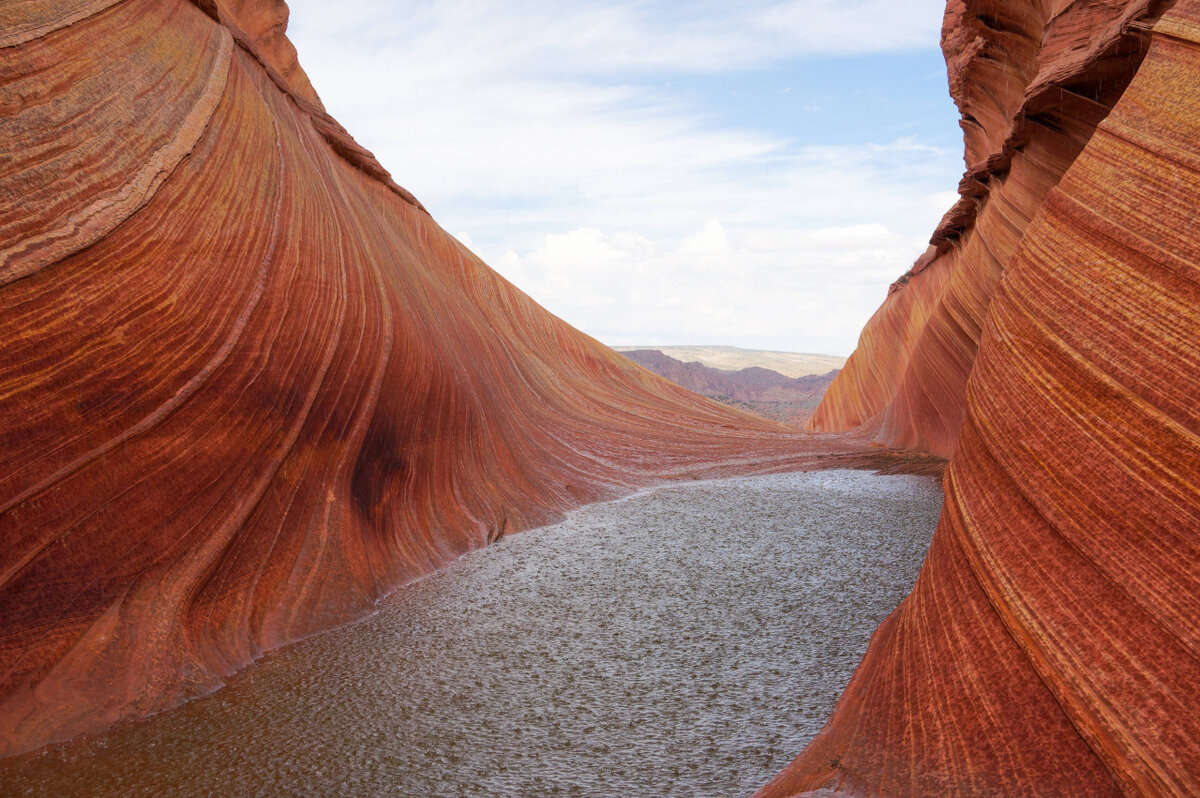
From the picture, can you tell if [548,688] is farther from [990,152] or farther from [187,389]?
[990,152]

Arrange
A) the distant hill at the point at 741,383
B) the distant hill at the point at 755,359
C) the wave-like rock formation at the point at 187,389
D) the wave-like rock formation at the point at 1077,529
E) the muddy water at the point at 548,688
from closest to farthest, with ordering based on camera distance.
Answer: the wave-like rock formation at the point at 1077,529 < the muddy water at the point at 548,688 < the wave-like rock formation at the point at 187,389 < the distant hill at the point at 741,383 < the distant hill at the point at 755,359

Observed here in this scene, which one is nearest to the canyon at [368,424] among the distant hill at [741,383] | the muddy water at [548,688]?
the muddy water at [548,688]

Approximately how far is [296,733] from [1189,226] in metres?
2.46

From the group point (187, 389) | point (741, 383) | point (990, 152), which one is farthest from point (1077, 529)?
point (741, 383)

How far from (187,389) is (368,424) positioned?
3.67ft

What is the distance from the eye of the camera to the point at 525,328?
8180 millimetres

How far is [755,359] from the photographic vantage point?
350ft

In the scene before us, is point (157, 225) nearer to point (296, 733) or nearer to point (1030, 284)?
point (296, 733)

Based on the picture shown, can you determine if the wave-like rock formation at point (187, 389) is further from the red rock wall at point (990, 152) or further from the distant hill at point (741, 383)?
the distant hill at point (741, 383)

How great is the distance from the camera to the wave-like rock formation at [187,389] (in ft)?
8.34

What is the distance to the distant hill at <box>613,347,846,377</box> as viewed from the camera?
93.7m

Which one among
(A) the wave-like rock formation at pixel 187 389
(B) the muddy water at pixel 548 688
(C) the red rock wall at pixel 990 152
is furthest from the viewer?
(C) the red rock wall at pixel 990 152

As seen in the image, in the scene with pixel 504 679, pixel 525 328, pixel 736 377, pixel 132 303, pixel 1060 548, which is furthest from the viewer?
pixel 736 377

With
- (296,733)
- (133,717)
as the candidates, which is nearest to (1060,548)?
(296,733)
